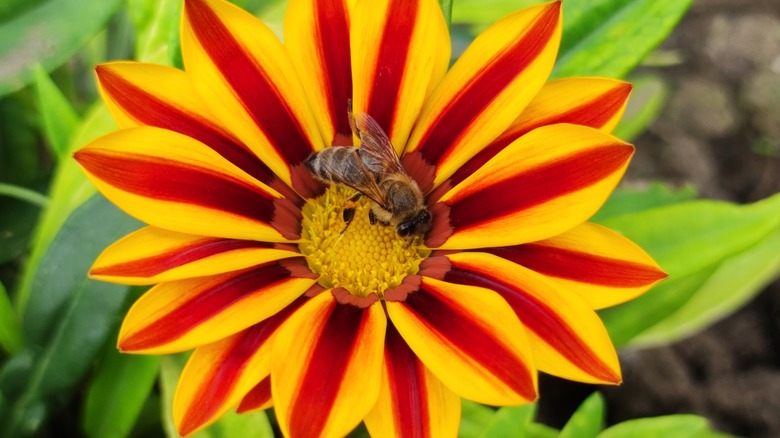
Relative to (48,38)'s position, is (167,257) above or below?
below

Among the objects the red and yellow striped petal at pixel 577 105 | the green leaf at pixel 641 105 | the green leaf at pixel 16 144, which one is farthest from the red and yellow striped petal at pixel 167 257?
the green leaf at pixel 641 105

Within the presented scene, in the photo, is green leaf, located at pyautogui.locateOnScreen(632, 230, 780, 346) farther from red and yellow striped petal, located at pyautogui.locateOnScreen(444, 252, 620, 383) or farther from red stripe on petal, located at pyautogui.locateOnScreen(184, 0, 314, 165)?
red stripe on petal, located at pyautogui.locateOnScreen(184, 0, 314, 165)

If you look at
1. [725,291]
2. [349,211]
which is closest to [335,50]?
[349,211]

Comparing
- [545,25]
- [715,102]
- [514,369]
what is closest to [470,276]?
[514,369]

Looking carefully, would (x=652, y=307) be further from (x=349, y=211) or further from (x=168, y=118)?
(x=168, y=118)

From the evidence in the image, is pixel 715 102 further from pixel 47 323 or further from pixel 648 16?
pixel 47 323
